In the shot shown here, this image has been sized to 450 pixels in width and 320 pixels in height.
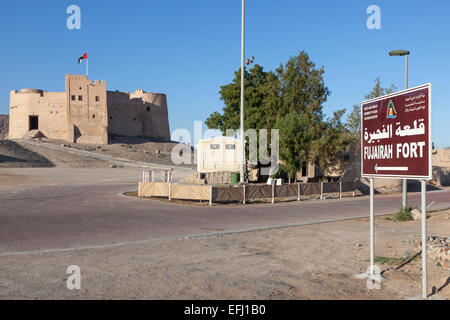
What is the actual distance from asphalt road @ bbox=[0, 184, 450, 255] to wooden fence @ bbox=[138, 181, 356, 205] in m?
1.01

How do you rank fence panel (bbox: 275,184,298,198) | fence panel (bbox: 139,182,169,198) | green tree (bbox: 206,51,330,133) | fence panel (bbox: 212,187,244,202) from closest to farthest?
1. fence panel (bbox: 212,187,244,202)
2. fence panel (bbox: 139,182,169,198)
3. fence panel (bbox: 275,184,298,198)
4. green tree (bbox: 206,51,330,133)

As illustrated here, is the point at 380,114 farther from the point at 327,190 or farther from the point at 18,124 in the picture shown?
the point at 18,124

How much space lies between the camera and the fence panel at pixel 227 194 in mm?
18578

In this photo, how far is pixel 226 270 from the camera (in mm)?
7266

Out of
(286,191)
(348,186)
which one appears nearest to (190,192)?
(286,191)

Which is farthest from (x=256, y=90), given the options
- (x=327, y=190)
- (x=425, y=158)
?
(x=425, y=158)

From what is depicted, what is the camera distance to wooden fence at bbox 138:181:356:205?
18.7m

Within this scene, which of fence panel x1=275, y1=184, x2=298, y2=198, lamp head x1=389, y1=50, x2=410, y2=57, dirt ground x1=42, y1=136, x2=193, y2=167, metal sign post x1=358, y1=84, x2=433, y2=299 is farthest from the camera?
dirt ground x1=42, y1=136, x2=193, y2=167

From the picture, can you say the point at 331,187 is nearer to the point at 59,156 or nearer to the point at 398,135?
the point at 398,135

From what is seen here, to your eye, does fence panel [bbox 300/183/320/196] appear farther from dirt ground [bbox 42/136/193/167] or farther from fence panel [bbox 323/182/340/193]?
dirt ground [bbox 42/136/193/167]

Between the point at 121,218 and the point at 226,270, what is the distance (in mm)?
7576

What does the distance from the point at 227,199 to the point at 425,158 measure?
13537 millimetres

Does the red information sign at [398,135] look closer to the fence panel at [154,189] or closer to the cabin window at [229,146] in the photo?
the fence panel at [154,189]

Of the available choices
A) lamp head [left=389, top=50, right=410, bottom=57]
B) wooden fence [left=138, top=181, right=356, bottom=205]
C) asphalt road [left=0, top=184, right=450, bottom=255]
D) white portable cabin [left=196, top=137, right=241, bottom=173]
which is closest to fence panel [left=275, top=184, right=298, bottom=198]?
wooden fence [left=138, top=181, right=356, bottom=205]
